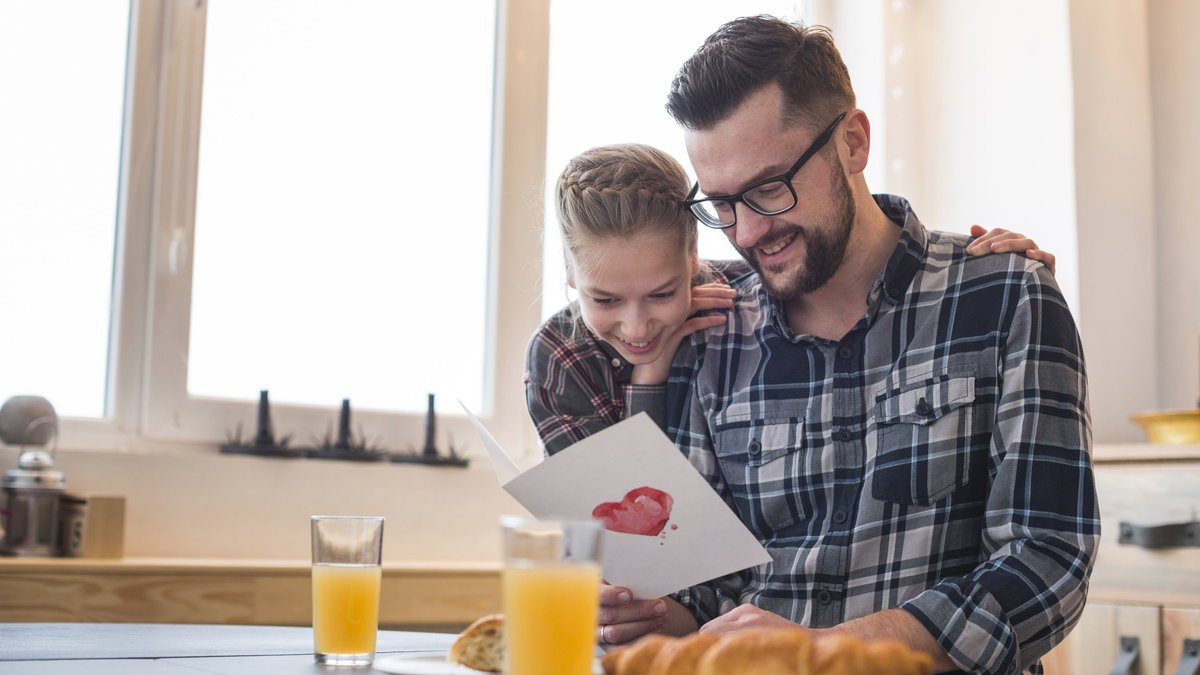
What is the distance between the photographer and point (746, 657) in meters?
0.72

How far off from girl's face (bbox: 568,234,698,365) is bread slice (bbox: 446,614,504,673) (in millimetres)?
A: 619

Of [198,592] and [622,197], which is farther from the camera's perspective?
[198,592]

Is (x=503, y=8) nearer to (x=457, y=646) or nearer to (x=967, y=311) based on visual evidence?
(x=967, y=311)

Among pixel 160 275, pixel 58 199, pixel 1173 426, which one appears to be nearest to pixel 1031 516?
pixel 1173 426

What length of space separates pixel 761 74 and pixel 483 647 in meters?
0.85

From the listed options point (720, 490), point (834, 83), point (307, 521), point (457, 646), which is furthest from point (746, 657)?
point (307, 521)

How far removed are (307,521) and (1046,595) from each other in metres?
1.85

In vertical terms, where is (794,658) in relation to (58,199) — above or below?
below

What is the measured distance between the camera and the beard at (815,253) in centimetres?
150

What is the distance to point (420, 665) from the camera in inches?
40.2

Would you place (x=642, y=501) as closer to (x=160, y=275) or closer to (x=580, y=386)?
(x=580, y=386)

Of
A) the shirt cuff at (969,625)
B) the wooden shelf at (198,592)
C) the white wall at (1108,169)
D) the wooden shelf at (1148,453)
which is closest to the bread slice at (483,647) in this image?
the shirt cuff at (969,625)

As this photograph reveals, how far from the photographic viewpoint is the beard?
4.94 feet

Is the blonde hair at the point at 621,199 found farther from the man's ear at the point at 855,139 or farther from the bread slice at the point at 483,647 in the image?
the bread slice at the point at 483,647
